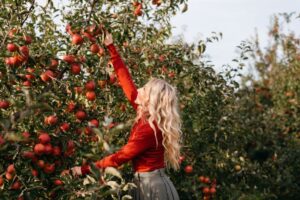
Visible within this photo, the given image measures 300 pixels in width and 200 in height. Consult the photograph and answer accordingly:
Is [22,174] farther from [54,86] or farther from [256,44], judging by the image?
[256,44]

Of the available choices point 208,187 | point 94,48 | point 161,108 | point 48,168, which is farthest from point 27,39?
point 208,187

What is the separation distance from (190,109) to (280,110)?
4382 mm

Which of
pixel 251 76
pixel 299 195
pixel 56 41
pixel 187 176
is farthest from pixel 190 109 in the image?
pixel 251 76

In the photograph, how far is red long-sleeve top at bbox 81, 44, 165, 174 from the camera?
3.25 m

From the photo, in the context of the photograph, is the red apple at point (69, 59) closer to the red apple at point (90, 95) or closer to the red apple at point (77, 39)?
the red apple at point (77, 39)

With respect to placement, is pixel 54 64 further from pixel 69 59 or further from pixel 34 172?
pixel 34 172

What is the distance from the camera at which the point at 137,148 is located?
3.30m

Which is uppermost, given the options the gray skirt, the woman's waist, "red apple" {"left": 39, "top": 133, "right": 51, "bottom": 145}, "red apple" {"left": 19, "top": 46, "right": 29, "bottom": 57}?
"red apple" {"left": 19, "top": 46, "right": 29, "bottom": 57}

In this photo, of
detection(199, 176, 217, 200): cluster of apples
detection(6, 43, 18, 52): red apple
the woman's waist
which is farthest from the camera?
detection(199, 176, 217, 200): cluster of apples

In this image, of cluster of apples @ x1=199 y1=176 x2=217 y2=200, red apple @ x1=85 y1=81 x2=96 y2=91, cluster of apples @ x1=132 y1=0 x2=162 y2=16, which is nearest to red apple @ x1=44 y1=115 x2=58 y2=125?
red apple @ x1=85 y1=81 x2=96 y2=91

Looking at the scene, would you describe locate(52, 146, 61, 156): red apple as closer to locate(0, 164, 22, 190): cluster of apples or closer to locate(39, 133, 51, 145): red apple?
locate(39, 133, 51, 145): red apple

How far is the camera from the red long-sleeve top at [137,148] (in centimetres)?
325

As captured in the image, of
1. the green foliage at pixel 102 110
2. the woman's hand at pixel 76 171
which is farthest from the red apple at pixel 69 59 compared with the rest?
the woman's hand at pixel 76 171

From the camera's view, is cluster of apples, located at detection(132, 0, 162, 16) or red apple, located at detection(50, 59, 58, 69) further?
cluster of apples, located at detection(132, 0, 162, 16)
